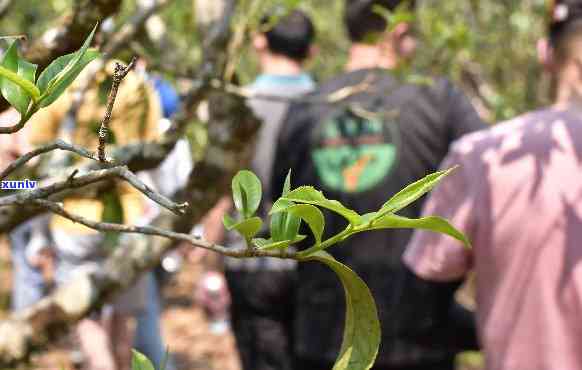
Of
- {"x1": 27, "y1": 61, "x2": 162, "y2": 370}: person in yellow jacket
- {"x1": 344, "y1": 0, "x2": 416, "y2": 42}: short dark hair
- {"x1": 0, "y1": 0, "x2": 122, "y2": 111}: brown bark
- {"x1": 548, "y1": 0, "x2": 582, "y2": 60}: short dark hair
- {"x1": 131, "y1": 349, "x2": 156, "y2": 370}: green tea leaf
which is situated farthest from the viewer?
{"x1": 344, "y1": 0, "x2": 416, "y2": 42}: short dark hair

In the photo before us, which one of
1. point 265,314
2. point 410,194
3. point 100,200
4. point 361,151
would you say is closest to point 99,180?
point 410,194

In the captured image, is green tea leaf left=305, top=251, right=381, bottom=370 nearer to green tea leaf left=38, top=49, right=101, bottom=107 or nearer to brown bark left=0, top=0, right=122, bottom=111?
green tea leaf left=38, top=49, right=101, bottom=107

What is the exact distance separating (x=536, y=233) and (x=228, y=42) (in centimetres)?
85

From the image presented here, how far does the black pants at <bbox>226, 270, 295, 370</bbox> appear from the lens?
3920mm

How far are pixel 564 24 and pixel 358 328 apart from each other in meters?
1.64

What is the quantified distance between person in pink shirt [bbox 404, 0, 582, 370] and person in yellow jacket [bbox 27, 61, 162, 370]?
0.81 meters

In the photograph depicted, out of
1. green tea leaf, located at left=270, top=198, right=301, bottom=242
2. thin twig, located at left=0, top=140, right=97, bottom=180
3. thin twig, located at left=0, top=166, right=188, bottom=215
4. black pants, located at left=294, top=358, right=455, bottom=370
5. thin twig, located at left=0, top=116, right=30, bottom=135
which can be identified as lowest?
black pants, located at left=294, top=358, right=455, bottom=370

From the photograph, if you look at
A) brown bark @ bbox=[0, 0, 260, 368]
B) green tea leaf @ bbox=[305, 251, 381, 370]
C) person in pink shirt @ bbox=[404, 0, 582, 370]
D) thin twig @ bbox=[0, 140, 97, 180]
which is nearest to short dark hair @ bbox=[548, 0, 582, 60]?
person in pink shirt @ bbox=[404, 0, 582, 370]

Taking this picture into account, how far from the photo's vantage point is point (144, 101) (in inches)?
95.1

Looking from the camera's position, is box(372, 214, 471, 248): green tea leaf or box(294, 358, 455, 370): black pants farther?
box(294, 358, 455, 370): black pants

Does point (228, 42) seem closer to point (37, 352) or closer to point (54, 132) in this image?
point (37, 352)

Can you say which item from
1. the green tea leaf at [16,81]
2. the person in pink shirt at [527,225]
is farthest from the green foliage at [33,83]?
the person in pink shirt at [527,225]

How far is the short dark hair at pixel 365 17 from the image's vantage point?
3465 millimetres

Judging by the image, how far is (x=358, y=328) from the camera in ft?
3.49
